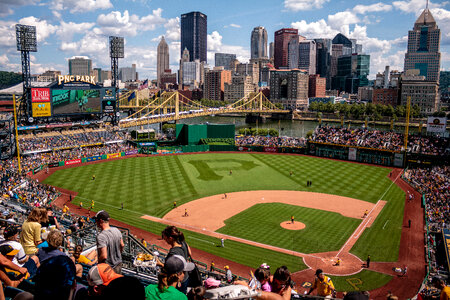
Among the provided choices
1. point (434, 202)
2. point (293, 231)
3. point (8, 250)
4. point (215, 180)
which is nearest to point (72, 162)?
point (215, 180)

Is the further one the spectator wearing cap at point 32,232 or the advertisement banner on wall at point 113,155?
the advertisement banner on wall at point 113,155

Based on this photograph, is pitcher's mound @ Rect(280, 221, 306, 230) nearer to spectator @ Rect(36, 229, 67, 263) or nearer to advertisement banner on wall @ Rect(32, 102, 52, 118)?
spectator @ Rect(36, 229, 67, 263)

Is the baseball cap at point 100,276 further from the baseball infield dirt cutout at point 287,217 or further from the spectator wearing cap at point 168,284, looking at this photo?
the baseball infield dirt cutout at point 287,217

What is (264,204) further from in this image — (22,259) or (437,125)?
(437,125)

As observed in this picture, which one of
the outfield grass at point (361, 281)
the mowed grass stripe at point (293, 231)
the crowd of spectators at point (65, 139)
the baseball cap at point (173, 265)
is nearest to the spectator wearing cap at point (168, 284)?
the baseball cap at point (173, 265)

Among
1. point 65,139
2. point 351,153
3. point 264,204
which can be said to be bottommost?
point 264,204

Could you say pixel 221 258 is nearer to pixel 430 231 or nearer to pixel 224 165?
pixel 430 231
